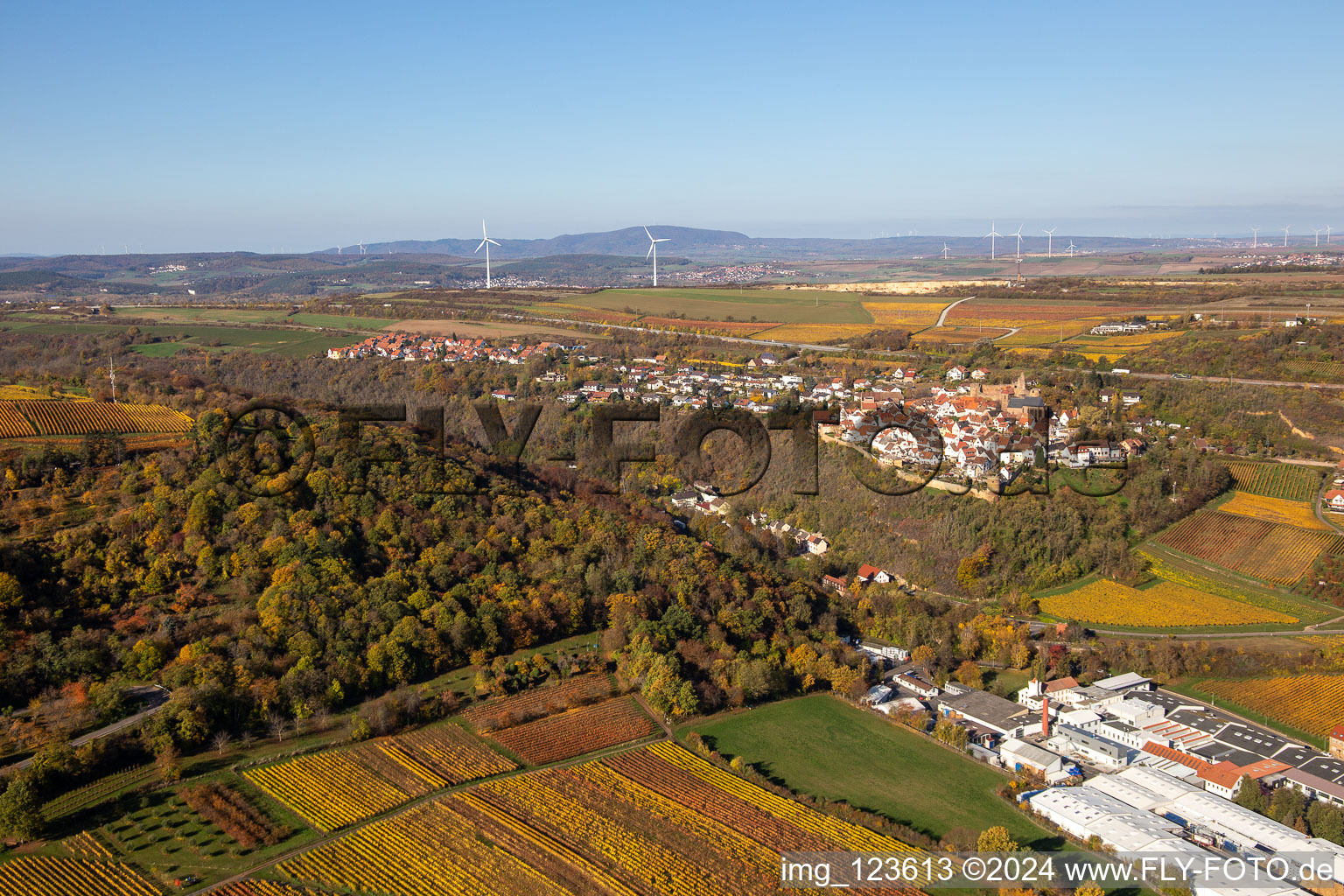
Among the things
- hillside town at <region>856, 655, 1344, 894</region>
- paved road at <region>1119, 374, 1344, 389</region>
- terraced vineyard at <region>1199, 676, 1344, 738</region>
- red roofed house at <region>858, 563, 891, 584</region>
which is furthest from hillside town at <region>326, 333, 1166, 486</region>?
hillside town at <region>856, 655, 1344, 894</region>

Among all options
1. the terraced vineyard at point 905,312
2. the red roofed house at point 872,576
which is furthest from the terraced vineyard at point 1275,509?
the terraced vineyard at point 905,312

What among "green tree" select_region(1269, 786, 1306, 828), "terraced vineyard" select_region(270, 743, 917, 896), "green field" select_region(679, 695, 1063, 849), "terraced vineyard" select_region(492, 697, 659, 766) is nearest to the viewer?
"terraced vineyard" select_region(270, 743, 917, 896)

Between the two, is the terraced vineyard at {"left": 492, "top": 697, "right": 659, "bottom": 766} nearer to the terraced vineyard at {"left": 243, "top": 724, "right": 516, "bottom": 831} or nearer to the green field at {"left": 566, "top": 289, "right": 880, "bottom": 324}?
the terraced vineyard at {"left": 243, "top": 724, "right": 516, "bottom": 831}

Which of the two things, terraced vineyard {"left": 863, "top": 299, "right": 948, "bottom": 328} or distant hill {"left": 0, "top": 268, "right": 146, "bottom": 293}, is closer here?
terraced vineyard {"left": 863, "top": 299, "right": 948, "bottom": 328}

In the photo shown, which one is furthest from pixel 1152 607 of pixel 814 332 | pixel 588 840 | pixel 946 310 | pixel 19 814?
pixel 946 310

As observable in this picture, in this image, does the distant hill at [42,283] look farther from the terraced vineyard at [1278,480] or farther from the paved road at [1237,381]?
the terraced vineyard at [1278,480]

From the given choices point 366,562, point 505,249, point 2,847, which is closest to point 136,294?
point 366,562
